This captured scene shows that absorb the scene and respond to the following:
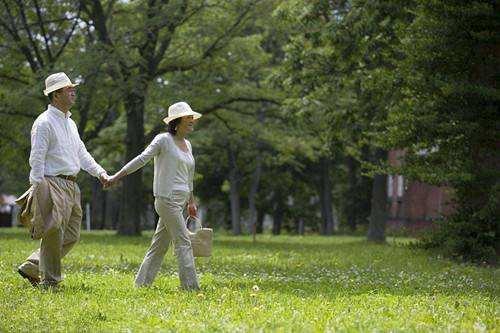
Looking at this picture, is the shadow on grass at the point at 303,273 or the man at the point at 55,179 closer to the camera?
the man at the point at 55,179

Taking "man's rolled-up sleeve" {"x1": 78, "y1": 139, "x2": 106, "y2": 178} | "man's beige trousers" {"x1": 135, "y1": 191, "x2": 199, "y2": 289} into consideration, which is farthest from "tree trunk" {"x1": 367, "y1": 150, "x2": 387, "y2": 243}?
"man's rolled-up sleeve" {"x1": 78, "y1": 139, "x2": 106, "y2": 178}

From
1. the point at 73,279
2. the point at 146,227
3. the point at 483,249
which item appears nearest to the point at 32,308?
the point at 73,279

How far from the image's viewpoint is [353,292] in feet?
33.1

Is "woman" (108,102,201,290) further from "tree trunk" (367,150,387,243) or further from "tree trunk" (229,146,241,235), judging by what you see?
"tree trunk" (229,146,241,235)

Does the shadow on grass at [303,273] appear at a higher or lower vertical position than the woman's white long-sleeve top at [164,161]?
lower

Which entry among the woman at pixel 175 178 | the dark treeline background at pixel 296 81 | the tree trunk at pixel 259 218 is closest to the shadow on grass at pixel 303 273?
the woman at pixel 175 178

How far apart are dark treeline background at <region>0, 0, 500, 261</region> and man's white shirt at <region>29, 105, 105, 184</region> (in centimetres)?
847

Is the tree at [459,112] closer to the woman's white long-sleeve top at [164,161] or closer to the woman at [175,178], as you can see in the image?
the woman at [175,178]

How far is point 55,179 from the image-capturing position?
9672 millimetres

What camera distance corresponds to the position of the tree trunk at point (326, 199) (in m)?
48.6

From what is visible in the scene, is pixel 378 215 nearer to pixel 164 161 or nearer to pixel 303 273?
pixel 303 273

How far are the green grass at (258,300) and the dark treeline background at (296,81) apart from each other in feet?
11.4

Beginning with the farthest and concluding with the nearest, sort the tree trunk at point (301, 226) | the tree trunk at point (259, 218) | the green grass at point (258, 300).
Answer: the tree trunk at point (301, 226) < the tree trunk at point (259, 218) < the green grass at point (258, 300)

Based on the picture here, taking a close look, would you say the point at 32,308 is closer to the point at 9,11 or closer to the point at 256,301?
the point at 256,301
